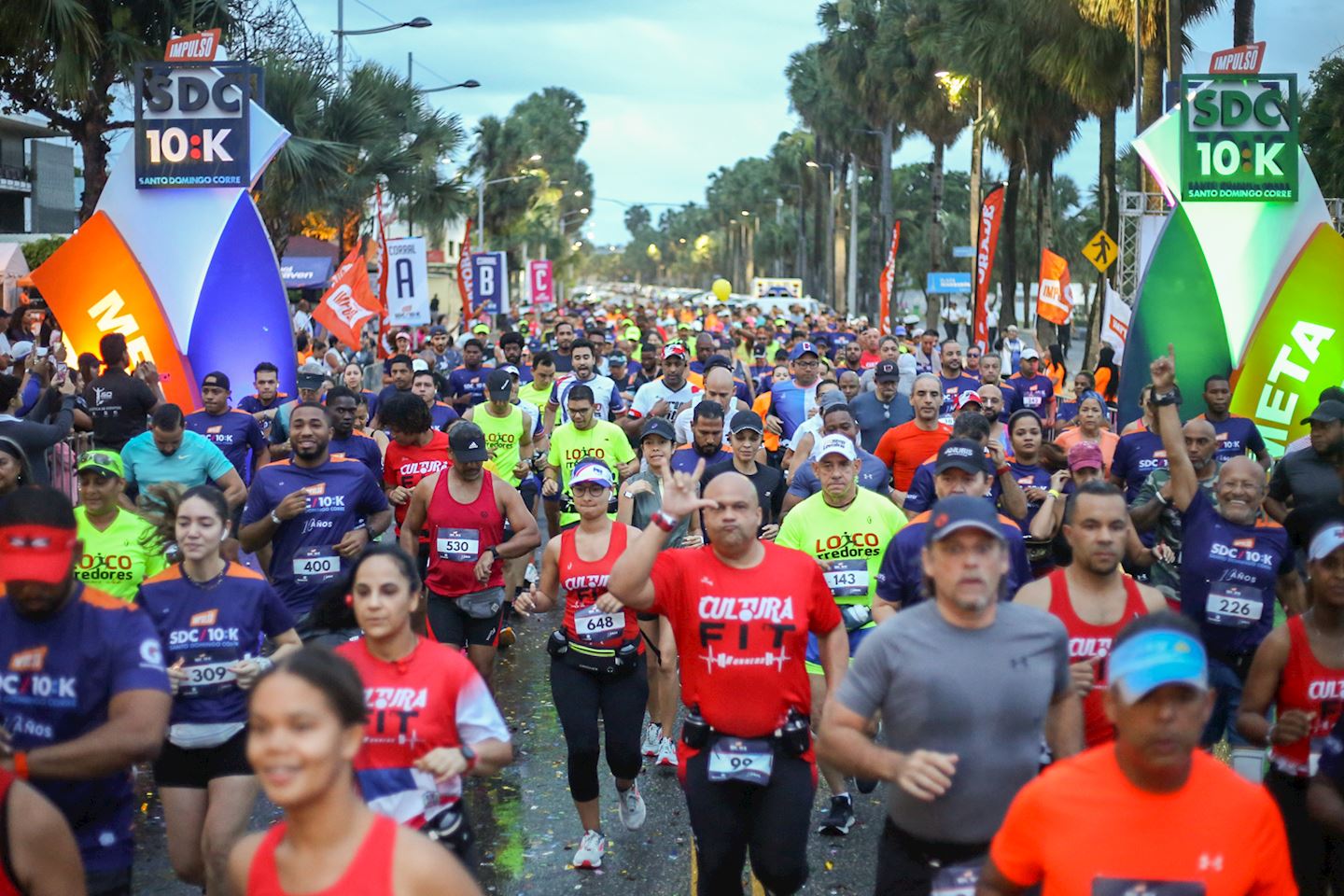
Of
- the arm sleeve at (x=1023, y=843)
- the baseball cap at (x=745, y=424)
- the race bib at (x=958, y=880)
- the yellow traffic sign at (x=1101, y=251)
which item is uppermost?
the yellow traffic sign at (x=1101, y=251)

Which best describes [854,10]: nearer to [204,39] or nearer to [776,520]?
[204,39]

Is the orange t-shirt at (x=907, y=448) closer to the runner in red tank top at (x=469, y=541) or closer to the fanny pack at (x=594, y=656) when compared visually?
the runner in red tank top at (x=469, y=541)

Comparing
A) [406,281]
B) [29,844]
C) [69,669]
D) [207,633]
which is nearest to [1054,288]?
[406,281]

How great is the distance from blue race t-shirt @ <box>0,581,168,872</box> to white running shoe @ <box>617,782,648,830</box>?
348cm

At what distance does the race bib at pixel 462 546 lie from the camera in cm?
861

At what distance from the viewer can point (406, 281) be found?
24.0m

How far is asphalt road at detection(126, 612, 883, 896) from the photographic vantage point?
7137 millimetres

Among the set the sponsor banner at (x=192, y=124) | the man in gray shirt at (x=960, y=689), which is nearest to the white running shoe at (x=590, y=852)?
the man in gray shirt at (x=960, y=689)

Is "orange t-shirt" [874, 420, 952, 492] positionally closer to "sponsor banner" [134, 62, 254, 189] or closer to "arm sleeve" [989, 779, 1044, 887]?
"arm sleeve" [989, 779, 1044, 887]

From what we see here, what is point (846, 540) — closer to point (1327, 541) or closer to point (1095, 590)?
point (1095, 590)

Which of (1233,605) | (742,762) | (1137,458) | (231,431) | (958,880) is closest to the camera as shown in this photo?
(958,880)

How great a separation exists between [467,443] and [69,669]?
159 inches

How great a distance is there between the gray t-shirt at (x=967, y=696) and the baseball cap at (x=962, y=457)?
95.4 inches

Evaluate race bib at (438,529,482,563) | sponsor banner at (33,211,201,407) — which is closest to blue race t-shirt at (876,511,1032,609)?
race bib at (438,529,482,563)
